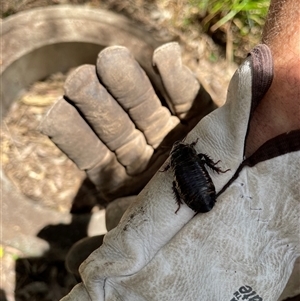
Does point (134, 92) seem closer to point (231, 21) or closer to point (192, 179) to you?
point (192, 179)

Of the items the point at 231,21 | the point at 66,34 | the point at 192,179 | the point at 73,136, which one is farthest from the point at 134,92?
the point at 231,21

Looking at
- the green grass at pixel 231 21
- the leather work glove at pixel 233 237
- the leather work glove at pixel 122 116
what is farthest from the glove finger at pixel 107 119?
the green grass at pixel 231 21

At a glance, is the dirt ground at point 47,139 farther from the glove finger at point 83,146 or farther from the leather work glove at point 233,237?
the leather work glove at point 233,237

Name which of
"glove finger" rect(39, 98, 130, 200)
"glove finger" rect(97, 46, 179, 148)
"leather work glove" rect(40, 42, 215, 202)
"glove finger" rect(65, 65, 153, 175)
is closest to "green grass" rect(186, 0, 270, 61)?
"leather work glove" rect(40, 42, 215, 202)

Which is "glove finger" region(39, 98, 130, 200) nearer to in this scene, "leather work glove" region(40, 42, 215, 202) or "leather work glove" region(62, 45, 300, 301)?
"leather work glove" region(40, 42, 215, 202)

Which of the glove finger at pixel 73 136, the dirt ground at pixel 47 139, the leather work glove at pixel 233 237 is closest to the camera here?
the leather work glove at pixel 233 237

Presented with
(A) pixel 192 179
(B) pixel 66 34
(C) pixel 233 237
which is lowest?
(C) pixel 233 237

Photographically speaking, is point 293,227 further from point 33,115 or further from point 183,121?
point 33,115
